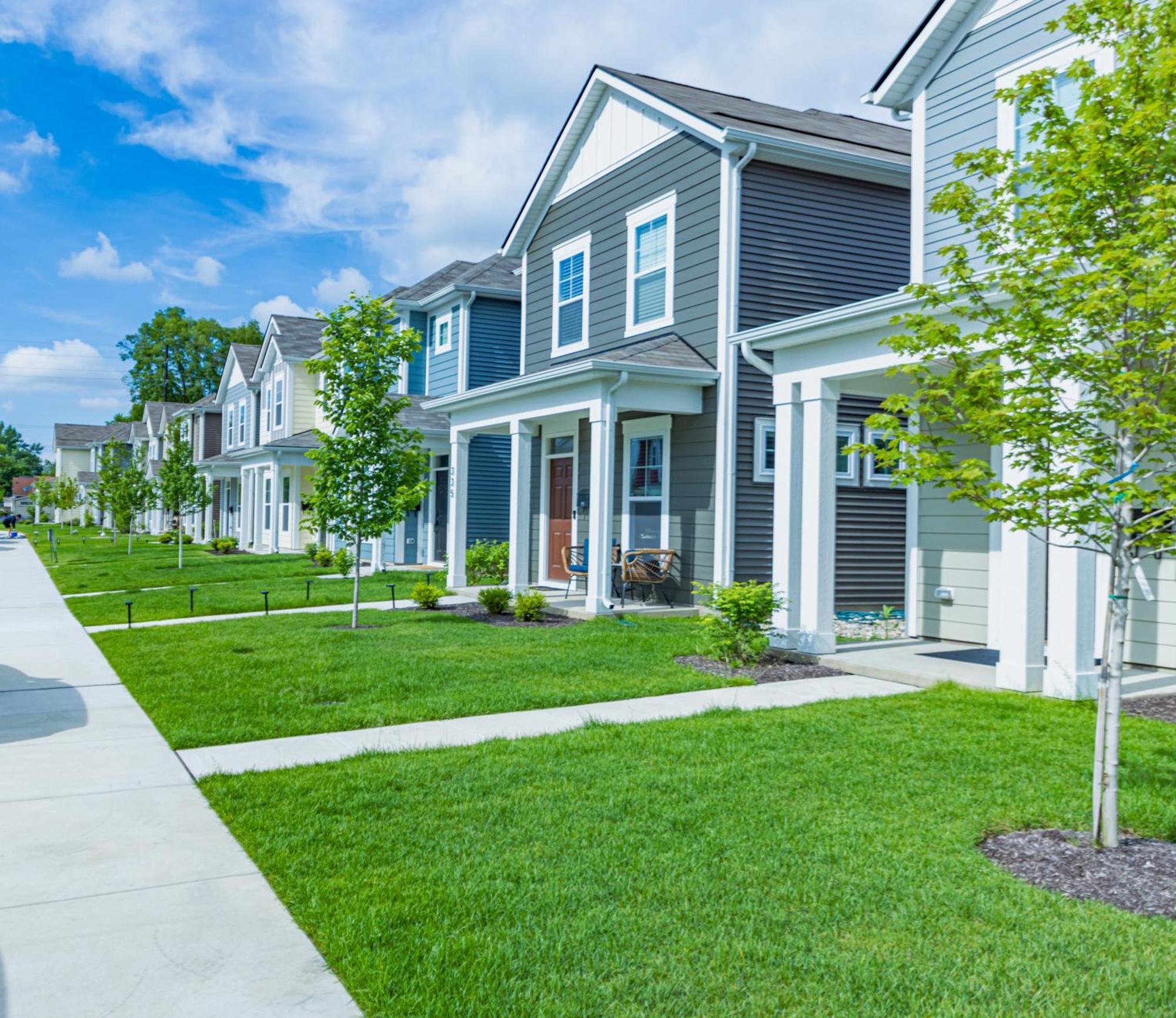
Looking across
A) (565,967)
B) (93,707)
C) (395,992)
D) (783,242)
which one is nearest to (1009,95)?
(565,967)

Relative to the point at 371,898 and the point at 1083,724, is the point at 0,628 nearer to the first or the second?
the point at 371,898

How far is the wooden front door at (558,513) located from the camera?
17062mm

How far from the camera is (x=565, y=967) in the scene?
332cm

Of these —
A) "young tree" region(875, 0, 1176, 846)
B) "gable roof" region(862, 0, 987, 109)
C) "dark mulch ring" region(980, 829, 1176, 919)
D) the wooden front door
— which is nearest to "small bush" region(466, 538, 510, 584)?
the wooden front door

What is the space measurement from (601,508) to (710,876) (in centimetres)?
895

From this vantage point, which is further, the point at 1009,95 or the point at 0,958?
the point at 1009,95

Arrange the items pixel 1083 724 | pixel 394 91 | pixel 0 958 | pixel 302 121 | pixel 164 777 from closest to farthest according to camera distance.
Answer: pixel 0 958 → pixel 164 777 → pixel 1083 724 → pixel 394 91 → pixel 302 121

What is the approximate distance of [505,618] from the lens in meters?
13.5

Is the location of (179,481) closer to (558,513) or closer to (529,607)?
(558,513)

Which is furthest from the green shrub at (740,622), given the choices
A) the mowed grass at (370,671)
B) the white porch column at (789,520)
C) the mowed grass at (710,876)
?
the mowed grass at (710,876)

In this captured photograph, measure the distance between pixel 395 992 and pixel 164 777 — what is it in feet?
10.6

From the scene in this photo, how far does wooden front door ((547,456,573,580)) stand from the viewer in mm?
17062

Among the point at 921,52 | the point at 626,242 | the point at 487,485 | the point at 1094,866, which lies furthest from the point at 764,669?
the point at 487,485

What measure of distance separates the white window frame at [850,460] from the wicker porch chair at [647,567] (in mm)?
2672
